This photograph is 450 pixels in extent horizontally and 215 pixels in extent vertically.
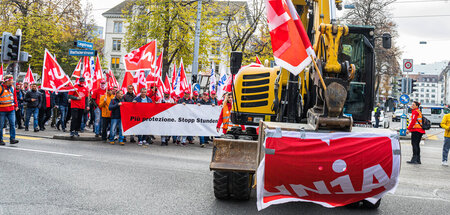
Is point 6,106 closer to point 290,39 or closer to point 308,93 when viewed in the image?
point 308,93

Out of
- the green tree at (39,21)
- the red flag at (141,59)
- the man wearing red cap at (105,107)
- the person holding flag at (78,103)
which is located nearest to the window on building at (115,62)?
the green tree at (39,21)

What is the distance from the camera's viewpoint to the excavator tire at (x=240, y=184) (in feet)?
18.9

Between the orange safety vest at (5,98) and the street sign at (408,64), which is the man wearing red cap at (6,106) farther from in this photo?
the street sign at (408,64)

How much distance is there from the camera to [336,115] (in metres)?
4.62

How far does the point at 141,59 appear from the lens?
46.5 feet

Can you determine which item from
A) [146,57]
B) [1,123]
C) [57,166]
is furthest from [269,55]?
[57,166]

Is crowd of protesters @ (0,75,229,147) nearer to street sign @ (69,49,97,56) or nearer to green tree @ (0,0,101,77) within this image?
street sign @ (69,49,97,56)

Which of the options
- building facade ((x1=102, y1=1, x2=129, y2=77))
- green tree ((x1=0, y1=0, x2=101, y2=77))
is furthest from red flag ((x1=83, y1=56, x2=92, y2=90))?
building facade ((x1=102, y1=1, x2=129, y2=77))

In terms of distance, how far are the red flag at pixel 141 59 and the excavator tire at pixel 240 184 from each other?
9.01 metres

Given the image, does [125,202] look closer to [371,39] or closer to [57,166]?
[57,166]

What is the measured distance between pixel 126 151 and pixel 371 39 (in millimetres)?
7377

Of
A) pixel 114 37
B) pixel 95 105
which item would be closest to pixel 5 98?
pixel 95 105

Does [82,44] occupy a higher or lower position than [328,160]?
higher

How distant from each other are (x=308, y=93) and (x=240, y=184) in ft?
5.28
